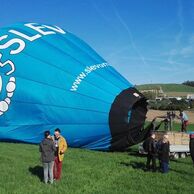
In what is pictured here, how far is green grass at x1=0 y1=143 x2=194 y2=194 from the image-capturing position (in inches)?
379

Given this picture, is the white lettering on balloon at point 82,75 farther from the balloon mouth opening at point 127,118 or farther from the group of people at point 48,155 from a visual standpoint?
the group of people at point 48,155

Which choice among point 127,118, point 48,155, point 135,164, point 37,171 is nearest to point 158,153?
point 135,164

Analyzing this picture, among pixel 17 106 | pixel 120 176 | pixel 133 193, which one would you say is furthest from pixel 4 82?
pixel 133 193

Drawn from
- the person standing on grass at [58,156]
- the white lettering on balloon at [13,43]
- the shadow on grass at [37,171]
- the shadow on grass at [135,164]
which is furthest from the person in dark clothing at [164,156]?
the white lettering on balloon at [13,43]

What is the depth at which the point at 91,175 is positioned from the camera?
10922 mm

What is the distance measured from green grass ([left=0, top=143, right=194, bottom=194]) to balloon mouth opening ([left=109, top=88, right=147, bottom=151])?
52cm

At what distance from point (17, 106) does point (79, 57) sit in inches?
93.5

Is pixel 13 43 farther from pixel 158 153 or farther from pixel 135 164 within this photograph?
pixel 158 153

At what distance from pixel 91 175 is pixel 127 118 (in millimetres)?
2816

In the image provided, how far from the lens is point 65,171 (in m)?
11.3

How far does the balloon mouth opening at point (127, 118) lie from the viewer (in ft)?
43.3

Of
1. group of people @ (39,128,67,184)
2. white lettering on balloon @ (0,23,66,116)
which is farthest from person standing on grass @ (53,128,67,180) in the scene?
white lettering on balloon @ (0,23,66,116)

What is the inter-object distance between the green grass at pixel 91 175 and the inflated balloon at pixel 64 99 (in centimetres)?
53

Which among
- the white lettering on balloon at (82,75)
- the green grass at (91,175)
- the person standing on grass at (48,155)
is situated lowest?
the green grass at (91,175)
